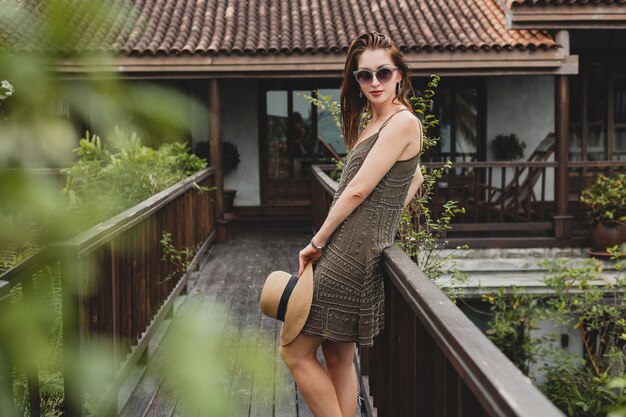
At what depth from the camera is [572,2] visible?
33.8ft

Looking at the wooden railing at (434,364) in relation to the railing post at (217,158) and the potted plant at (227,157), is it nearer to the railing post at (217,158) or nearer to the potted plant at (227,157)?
the railing post at (217,158)

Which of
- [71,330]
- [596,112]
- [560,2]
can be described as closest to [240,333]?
[71,330]

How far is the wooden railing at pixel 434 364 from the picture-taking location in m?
1.25

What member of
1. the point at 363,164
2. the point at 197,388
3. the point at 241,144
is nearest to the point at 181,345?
the point at 197,388

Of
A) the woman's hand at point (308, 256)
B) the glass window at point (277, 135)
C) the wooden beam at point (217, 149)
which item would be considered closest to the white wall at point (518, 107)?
the glass window at point (277, 135)

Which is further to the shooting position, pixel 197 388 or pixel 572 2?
pixel 572 2

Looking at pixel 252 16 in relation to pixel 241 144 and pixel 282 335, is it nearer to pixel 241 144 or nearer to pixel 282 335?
pixel 241 144

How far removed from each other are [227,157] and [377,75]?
1082cm

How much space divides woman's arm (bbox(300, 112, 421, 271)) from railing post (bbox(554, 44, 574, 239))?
8403 millimetres

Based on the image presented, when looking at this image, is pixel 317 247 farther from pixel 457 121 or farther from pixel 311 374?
pixel 457 121

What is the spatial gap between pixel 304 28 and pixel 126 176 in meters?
6.23

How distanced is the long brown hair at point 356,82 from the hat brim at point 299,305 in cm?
63

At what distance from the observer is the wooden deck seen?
3.10 feet

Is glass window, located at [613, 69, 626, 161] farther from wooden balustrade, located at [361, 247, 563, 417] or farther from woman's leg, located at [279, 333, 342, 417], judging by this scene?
woman's leg, located at [279, 333, 342, 417]
